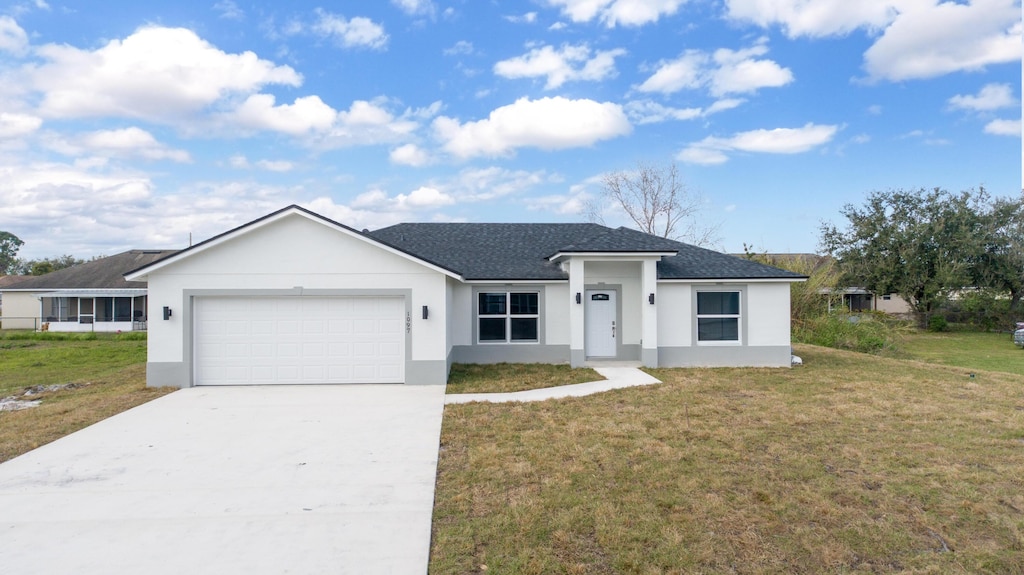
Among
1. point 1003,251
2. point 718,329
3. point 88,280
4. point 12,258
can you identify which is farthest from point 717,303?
point 12,258

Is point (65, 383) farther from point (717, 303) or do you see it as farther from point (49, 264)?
point (49, 264)

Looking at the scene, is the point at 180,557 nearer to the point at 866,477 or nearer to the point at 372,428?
the point at 372,428

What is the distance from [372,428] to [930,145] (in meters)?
24.1

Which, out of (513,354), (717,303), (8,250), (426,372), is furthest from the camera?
(8,250)

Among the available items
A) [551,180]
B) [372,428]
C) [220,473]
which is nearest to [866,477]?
[372,428]

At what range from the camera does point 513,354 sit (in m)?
14.9

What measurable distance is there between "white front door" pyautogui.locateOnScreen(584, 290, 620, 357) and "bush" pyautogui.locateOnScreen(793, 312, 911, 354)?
10.2 metres

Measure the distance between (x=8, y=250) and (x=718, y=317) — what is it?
93030 millimetres

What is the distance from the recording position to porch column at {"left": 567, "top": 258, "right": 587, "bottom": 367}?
14.0 metres

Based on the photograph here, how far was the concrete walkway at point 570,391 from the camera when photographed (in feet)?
33.5

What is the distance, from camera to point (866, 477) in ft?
19.1

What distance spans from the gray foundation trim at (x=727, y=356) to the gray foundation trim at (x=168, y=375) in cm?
1156

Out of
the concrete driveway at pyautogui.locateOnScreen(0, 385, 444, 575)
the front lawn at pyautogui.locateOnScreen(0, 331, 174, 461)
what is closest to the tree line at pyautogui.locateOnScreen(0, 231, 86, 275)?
the front lawn at pyautogui.locateOnScreen(0, 331, 174, 461)

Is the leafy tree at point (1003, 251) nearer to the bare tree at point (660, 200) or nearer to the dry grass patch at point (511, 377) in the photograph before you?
the bare tree at point (660, 200)
